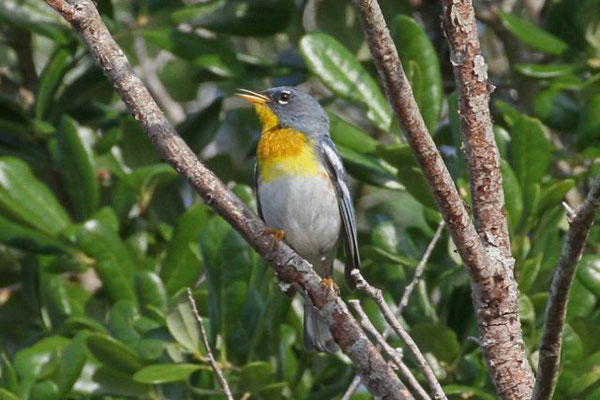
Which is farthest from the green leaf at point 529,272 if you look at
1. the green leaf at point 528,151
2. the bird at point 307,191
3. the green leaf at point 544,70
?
the green leaf at point 544,70

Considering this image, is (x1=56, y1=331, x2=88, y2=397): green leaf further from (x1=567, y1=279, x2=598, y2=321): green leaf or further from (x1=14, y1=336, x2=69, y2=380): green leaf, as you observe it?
(x1=567, y1=279, x2=598, y2=321): green leaf

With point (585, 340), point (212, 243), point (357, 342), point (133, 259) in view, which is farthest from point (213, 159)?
point (357, 342)

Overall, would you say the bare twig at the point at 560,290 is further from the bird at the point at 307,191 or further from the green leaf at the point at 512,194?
the bird at the point at 307,191

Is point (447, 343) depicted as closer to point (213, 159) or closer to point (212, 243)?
point (212, 243)

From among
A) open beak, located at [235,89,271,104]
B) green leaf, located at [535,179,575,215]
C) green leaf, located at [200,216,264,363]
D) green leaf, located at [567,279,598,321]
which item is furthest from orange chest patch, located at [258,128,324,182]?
green leaf, located at [567,279,598,321]

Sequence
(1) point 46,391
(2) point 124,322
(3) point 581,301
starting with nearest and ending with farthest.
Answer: (1) point 46,391 < (3) point 581,301 < (2) point 124,322

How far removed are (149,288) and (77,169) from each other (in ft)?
2.52

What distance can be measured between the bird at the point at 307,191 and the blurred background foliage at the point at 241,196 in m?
0.18

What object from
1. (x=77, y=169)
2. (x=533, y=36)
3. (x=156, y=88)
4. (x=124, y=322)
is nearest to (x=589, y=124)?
(x=533, y=36)

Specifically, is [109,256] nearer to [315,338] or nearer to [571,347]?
[315,338]

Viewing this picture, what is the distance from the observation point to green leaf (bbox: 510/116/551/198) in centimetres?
393

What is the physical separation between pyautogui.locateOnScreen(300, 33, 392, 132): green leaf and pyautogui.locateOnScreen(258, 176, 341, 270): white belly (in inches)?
18.0

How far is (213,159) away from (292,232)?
686 mm

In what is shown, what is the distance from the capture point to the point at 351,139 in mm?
4320
